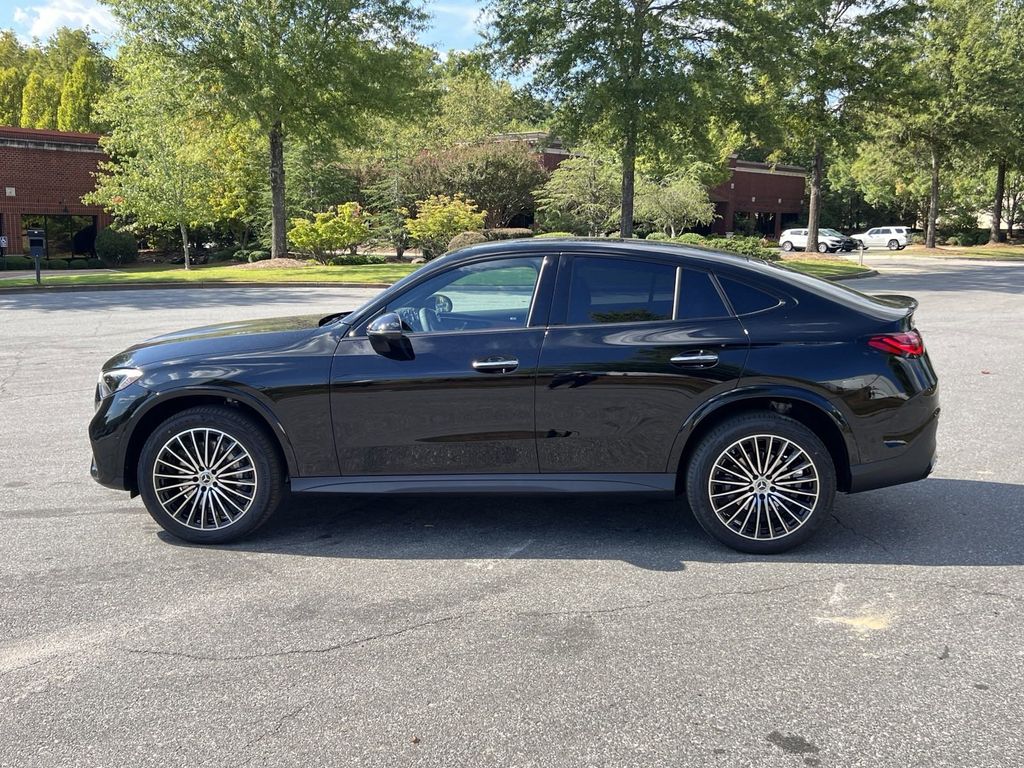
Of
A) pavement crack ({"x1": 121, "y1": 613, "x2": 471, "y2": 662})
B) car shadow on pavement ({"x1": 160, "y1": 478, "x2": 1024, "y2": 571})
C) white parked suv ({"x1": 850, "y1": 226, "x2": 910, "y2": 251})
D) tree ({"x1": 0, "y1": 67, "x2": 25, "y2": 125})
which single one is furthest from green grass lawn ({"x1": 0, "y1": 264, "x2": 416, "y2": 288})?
tree ({"x1": 0, "y1": 67, "x2": 25, "y2": 125})

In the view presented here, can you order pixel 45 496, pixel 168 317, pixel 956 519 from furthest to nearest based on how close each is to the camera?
1. pixel 168 317
2. pixel 45 496
3. pixel 956 519

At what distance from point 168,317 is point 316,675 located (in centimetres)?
1427

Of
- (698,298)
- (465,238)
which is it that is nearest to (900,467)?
(698,298)

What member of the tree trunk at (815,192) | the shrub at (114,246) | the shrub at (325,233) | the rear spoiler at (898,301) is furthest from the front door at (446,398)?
the shrub at (114,246)

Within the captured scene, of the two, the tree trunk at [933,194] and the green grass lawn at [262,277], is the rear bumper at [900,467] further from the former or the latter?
the tree trunk at [933,194]

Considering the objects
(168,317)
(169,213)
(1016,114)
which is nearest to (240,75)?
(169,213)

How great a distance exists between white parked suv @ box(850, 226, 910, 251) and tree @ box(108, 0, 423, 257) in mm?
34161

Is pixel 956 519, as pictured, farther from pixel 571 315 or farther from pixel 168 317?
pixel 168 317

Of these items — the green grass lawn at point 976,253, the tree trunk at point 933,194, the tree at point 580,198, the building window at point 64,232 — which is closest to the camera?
the building window at point 64,232

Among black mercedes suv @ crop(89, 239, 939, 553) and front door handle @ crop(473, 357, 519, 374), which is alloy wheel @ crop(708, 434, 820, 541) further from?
front door handle @ crop(473, 357, 519, 374)

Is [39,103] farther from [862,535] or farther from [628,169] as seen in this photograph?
[862,535]

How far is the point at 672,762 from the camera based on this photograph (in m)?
2.88

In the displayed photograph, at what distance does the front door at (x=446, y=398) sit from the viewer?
15.4ft

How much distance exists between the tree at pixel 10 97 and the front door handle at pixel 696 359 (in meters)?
63.2
